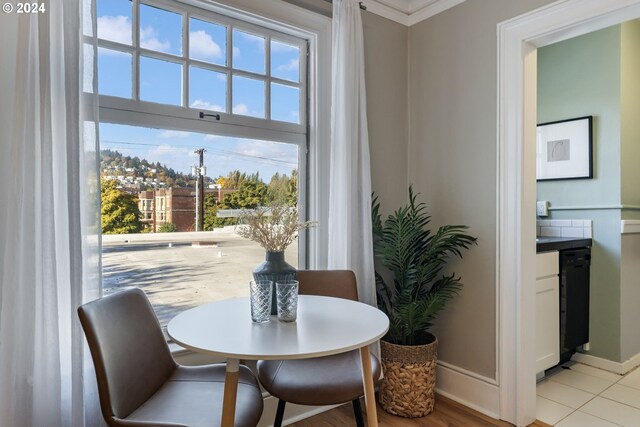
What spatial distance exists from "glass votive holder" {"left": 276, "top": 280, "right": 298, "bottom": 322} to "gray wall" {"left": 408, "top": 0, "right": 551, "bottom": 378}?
142cm

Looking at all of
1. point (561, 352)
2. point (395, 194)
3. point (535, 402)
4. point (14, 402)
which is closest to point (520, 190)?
point (395, 194)

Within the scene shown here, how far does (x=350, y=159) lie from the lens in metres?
2.34

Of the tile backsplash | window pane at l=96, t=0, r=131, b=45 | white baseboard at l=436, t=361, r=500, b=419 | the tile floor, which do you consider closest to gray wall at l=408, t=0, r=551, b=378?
white baseboard at l=436, t=361, r=500, b=419

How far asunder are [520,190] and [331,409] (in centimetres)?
167

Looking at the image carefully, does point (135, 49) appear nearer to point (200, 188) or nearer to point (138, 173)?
point (138, 173)

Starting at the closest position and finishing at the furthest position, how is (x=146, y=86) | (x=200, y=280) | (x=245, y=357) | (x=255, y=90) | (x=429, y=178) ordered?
(x=245, y=357), (x=146, y=86), (x=200, y=280), (x=255, y=90), (x=429, y=178)

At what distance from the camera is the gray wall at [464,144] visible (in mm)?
2342

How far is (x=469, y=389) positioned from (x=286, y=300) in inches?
63.1

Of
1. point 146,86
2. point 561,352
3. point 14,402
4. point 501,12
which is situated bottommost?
point 561,352

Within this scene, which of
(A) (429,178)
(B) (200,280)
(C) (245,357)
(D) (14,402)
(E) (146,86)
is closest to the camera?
(C) (245,357)

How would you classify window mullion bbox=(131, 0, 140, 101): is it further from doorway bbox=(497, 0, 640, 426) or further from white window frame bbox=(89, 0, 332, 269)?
doorway bbox=(497, 0, 640, 426)

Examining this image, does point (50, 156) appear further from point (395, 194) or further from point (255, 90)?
point (395, 194)

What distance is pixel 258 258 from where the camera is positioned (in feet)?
7.52

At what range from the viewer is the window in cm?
182
